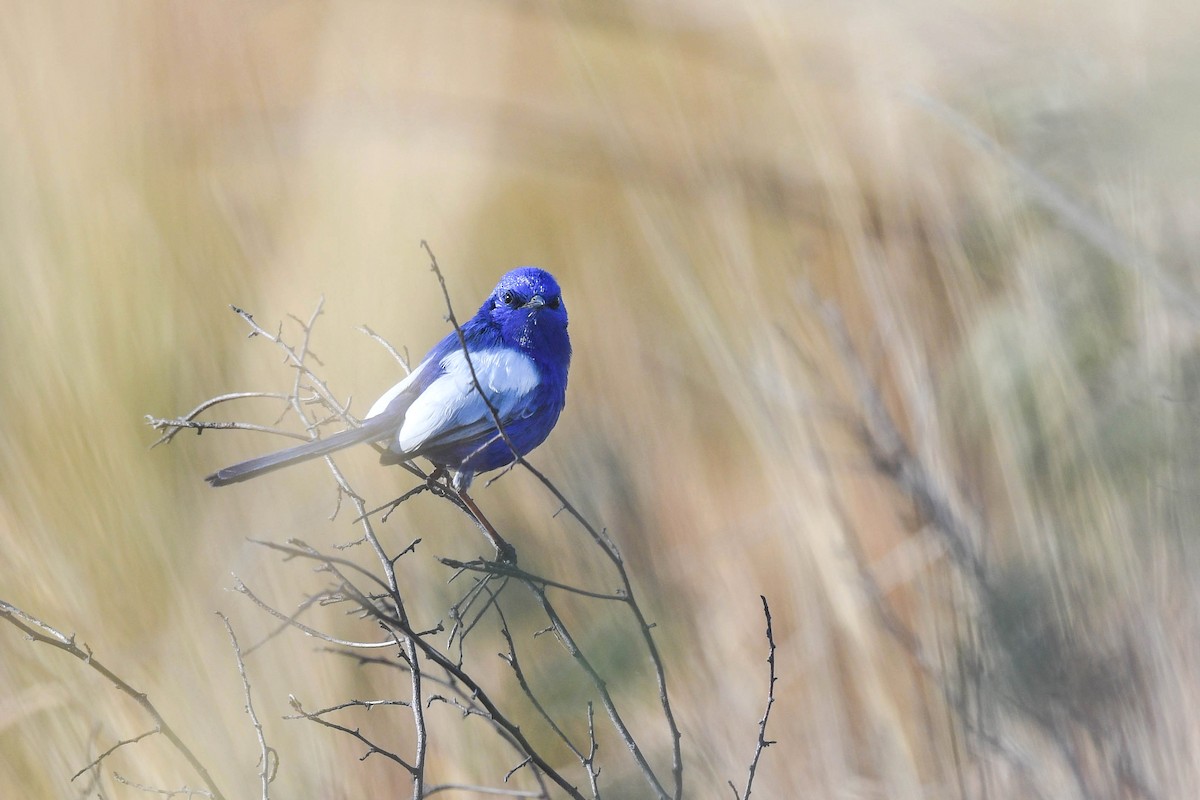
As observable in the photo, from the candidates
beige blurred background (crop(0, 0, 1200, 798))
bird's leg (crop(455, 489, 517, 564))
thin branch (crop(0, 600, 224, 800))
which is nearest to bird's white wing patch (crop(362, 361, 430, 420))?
bird's leg (crop(455, 489, 517, 564))

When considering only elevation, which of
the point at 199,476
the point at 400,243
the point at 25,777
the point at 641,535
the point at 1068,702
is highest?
the point at 400,243

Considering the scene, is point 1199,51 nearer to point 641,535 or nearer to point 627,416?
point 641,535

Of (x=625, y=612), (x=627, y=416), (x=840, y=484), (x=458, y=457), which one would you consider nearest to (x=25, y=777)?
(x=458, y=457)

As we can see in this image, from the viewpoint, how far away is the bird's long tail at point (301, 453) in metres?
1.09

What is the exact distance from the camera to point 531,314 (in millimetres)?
1599

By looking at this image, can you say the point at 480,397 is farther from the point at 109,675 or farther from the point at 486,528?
the point at 109,675

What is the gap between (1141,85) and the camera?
1.23 meters

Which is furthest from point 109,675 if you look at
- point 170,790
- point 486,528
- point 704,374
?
point 704,374

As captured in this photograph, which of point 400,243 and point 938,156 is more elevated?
point 400,243

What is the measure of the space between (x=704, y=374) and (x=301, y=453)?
1.79m

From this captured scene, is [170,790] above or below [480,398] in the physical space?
below

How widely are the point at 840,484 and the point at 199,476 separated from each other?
1.50 meters

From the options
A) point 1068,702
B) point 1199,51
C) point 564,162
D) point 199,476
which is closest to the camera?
point 1199,51

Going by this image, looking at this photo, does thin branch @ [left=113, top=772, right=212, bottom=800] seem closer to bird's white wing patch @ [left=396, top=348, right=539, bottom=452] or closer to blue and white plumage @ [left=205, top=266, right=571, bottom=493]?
blue and white plumage @ [left=205, top=266, right=571, bottom=493]
